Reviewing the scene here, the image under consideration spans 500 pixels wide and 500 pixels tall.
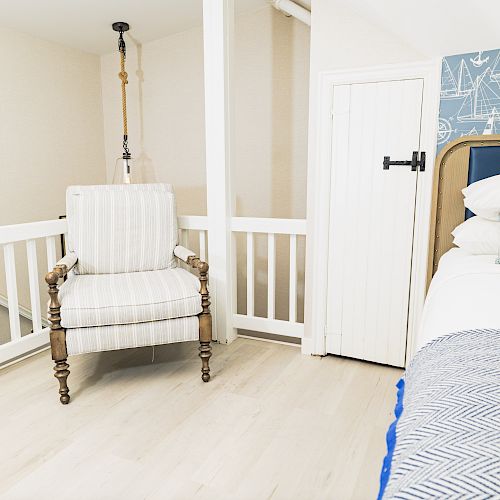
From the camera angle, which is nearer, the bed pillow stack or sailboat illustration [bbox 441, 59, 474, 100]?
the bed pillow stack

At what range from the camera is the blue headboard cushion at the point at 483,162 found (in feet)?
6.51

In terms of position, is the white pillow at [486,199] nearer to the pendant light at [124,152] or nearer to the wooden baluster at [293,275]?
the wooden baluster at [293,275]

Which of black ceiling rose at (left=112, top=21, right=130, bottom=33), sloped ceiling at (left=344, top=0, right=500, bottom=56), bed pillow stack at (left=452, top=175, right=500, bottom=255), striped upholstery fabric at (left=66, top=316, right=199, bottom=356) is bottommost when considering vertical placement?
striped upholstery fabric at (left=66, top=316, right=199, bottom=356)

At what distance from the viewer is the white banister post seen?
249cm

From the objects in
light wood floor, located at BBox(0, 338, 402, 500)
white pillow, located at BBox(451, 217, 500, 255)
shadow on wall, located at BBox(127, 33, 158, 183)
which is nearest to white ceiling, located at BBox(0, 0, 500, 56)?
shadow on wall, located at BBox(127, 33, 158, 183)

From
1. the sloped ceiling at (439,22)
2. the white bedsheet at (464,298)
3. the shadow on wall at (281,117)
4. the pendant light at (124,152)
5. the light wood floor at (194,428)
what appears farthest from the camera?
the pendant light at (124,152)

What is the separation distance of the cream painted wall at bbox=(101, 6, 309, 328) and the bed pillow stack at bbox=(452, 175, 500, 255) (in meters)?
1.88

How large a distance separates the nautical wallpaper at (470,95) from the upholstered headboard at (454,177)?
5 cm

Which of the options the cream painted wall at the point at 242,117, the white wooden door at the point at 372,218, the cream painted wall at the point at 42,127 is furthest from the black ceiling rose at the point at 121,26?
the white wooden door at the point at 372,218

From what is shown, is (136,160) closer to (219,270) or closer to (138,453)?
(219,270)

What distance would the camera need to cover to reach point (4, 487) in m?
1.49

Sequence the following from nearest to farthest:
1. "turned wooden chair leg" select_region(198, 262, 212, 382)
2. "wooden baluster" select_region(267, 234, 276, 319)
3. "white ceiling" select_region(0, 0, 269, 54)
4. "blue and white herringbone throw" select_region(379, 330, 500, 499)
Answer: "blue and white herringbone throw" select_region(379, 330, 500, 499)
"turned wooden chair leg" select_region(198, 262, 212, 382)
"wooden baluster" select_region(267, 234, 276, 319)
"white ceiling" select_region(0, 0, 269, 54)

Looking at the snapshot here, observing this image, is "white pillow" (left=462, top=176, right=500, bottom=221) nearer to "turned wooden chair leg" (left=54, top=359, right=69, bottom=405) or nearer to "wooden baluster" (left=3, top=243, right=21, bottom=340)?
"turned wooden chair leg" (left=54, top=359, right=69, bottom=405)

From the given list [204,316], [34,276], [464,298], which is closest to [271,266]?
[204,316]
